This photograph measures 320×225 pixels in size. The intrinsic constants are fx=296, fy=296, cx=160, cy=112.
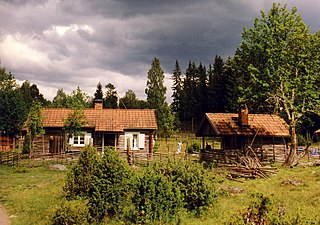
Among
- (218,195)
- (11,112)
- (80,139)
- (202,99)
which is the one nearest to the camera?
(218,195)

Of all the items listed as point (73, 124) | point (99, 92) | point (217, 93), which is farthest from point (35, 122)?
point (99, 92)

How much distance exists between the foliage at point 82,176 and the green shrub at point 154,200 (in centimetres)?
180

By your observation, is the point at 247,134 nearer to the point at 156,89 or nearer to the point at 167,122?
the point at 167,122

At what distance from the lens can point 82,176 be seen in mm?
11000

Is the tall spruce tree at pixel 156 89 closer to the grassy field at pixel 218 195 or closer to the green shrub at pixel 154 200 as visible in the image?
the grassy field at pixel 218 195

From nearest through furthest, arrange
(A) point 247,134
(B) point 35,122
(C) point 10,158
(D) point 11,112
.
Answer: (C) point 10,158
(B) point 35,122
(A) point 247,134
(D) point 11,112

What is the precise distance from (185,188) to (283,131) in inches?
861

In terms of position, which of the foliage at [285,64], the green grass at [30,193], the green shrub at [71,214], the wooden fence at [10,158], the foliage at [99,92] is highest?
the foliage at [99,92]

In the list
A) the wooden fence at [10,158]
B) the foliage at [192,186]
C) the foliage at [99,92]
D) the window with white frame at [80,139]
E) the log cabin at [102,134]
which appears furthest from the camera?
the foliage at [99,92]

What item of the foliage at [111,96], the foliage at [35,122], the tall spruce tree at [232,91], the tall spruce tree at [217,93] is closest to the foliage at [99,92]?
the foliage at [111,96]

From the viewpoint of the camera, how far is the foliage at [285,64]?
2548 cm

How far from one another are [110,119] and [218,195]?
1888cm

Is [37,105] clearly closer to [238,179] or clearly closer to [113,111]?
[113,111]

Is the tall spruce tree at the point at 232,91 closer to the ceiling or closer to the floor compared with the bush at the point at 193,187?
closer to the ceiling
